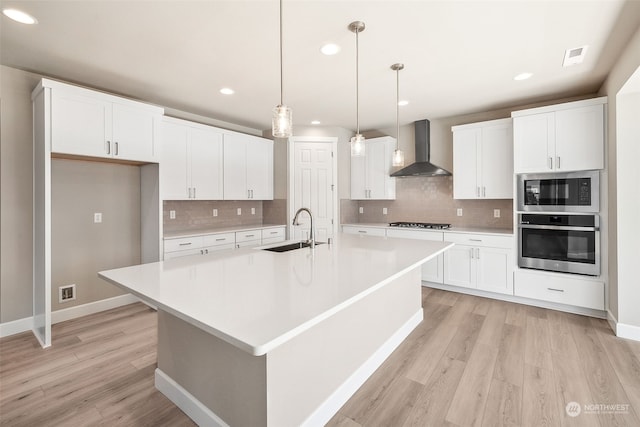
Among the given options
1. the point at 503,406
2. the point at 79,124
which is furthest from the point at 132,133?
the point at 503,406

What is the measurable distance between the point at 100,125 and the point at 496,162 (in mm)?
4555

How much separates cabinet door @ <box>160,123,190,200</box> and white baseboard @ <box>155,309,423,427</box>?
2370 millimetres

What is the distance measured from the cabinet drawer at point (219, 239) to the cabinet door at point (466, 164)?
10.4 feet

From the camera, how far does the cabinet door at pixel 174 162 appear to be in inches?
148

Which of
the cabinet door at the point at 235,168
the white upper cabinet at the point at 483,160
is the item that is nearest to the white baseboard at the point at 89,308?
the cabinet door at the point at 235,168

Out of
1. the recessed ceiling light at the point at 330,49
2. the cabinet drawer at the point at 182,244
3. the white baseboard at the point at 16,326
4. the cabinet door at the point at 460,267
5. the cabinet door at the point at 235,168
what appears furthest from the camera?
the cabinet door at the point at 235,168

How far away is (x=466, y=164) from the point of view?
13.8ft

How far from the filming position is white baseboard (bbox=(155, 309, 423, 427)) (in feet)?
5.54

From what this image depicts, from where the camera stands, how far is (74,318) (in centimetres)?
330

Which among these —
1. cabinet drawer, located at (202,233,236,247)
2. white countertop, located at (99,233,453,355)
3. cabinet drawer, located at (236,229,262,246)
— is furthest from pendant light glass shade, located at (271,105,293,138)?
cabinet drawer, located at (236,229,262,246)

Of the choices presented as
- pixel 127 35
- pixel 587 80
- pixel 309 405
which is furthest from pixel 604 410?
pixel 127 35

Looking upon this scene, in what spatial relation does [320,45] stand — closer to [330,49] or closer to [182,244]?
[330,49]

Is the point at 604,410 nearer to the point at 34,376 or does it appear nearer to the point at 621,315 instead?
the point at 621,315

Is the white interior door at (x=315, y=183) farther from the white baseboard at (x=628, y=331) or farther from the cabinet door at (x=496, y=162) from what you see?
the white baseboard at (x=628, y=331)
